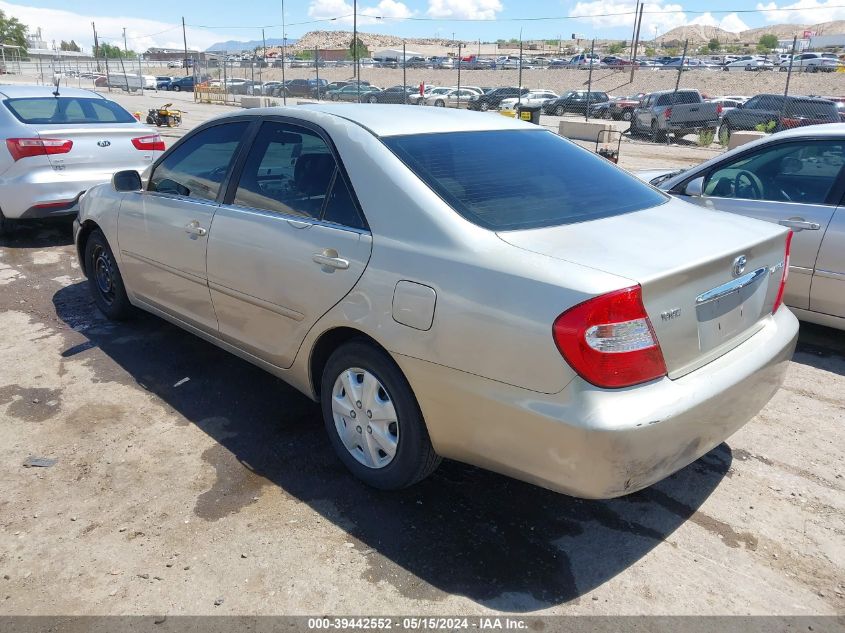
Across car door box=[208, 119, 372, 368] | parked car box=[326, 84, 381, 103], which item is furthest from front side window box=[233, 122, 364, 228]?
parked car box=[326, 84, 381, 103]

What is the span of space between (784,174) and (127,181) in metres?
4.55

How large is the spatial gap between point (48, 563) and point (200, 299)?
166 centimetres

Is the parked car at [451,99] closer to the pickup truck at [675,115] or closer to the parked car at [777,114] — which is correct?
the pickup truck at [675,115]

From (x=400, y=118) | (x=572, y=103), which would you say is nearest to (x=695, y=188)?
(x=400, y=118)

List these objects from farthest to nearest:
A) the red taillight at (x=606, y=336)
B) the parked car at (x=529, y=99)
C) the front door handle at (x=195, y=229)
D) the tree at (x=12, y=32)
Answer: the tree at (x=12, y=32)
the parked car at (x=529, y=99)
the front door handle at (x=195, y=229)
the red taillight at (x=606, y=336)

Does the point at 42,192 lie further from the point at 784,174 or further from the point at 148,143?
the point at 784,174

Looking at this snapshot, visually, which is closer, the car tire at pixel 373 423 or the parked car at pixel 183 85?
the car tire at pixel 373 423

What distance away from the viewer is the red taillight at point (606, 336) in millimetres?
2236

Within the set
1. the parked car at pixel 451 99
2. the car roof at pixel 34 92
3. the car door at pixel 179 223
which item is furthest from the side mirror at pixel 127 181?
the parked car at pixel 451 99

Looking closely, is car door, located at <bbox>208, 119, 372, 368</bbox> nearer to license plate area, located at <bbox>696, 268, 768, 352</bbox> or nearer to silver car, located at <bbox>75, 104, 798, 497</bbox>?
silver car, located at <bbox>75, 104, 798, 497</bbox>

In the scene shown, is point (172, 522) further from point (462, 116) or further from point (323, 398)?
point (462, 116)

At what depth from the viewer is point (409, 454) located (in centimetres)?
284

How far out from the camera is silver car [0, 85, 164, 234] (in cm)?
689

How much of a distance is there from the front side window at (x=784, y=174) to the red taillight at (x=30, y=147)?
6.23m
